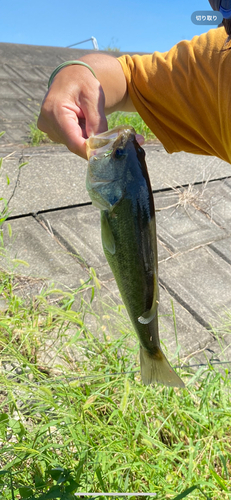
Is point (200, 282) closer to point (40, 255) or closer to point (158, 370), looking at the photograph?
point (40, 255)

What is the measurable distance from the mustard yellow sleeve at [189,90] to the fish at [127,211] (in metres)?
0.68

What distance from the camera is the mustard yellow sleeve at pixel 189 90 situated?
77.6 inches

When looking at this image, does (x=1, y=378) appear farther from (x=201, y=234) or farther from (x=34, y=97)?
(x=34, y=97)

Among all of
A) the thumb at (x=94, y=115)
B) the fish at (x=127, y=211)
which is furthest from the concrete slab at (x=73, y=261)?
the thumb at (x=94, y=115)

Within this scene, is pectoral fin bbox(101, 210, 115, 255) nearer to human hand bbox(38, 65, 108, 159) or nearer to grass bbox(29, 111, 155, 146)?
human hand bbox(38, 65, 108, 159)

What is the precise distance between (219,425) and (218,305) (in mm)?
1395

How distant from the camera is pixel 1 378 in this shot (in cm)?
182

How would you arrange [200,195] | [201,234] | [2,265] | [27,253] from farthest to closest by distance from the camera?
[200,195]
[201,234]
[27,253]
[2,265]

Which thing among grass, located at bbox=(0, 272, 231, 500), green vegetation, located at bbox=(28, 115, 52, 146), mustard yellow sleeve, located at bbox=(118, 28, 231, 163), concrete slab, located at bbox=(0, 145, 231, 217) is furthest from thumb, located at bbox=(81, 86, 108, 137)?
green vegetation, located at bbox=(28, 115, 52, 146)

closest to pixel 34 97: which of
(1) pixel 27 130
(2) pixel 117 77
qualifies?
(1) pixel 27 130

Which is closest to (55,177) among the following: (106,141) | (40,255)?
(40,255)

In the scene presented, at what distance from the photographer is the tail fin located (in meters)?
1.71

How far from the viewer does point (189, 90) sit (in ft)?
6.83

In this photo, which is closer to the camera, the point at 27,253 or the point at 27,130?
the point at 27,253
